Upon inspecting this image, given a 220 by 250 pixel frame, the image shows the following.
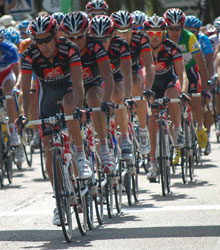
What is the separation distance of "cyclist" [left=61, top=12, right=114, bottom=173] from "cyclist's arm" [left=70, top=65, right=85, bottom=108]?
0.51 meters

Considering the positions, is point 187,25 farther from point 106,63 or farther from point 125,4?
point 125,4

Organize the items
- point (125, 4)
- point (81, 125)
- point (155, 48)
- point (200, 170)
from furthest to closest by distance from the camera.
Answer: point (125, 4) < point (200, 170) < point (155, 48) < point (81, 125)

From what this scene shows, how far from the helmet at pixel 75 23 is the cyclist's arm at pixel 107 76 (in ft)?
1.35

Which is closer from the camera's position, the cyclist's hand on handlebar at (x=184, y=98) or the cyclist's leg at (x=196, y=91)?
the cyclist's hand on handlebar at (x=184, y=98)

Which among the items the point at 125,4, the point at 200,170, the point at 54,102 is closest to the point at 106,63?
the point at 54,102

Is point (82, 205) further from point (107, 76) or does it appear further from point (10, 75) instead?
point (10, 75)

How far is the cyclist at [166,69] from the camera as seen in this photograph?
36.4 ft

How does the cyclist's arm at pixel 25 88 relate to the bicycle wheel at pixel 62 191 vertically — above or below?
above

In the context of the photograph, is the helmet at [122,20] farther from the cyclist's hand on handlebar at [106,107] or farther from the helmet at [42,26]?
the helmet at [42,26]

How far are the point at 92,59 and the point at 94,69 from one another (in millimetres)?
127

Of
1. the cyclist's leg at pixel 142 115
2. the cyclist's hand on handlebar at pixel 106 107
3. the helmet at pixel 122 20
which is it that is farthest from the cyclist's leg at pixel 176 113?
the cyclist's hand on handlebar at pixel 106 107

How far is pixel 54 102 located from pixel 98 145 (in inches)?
41.0

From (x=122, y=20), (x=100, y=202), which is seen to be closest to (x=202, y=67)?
(x=122, y=20)

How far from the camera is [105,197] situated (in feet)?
29.4
